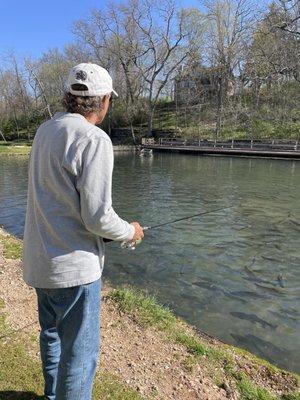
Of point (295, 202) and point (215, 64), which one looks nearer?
point (295, 202)

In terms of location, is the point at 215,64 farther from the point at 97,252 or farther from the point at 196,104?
the point at 97,252

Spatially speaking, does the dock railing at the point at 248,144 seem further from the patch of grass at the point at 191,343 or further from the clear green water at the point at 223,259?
the patch of grass at the point at 191,343

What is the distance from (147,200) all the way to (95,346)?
1326cm

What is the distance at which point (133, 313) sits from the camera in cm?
510

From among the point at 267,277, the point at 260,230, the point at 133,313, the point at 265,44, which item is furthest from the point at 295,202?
the point at 265,44

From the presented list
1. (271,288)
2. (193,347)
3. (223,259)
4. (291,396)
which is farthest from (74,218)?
(223,259)

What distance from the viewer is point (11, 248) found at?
25.8 ft

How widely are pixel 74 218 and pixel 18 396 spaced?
1760 mm

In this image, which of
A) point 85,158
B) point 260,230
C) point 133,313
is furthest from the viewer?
point 260,230

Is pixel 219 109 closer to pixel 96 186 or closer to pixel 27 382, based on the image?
pixel 27 382

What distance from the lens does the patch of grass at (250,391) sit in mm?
3755

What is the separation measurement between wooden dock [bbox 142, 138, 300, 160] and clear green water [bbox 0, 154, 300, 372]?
682 inches

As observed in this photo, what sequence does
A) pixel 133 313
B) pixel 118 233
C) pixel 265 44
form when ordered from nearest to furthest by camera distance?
pixel 118 233, pixel 133 313, pixel 265 44

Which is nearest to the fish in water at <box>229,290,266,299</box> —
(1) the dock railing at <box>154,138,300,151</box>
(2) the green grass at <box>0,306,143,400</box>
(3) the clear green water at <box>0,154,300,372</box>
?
(3) the clear green water at <box>0,154,300,372</box>
